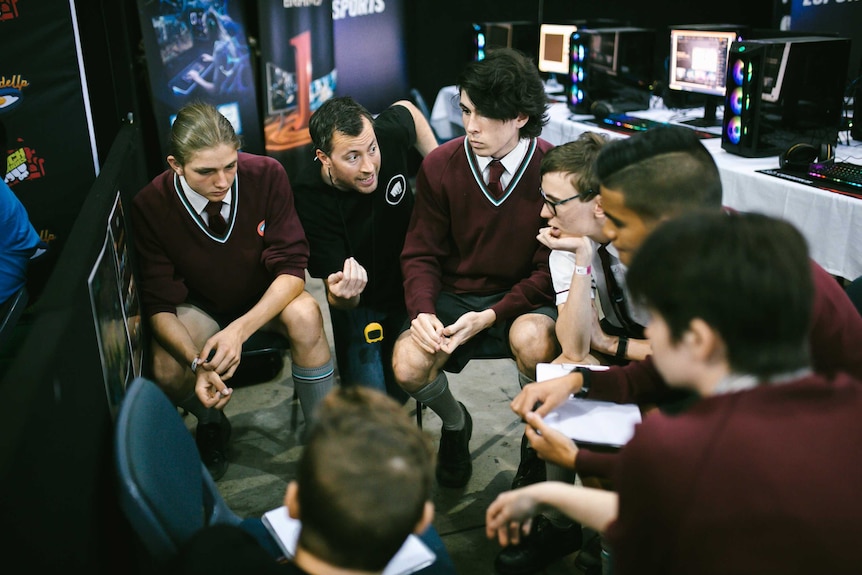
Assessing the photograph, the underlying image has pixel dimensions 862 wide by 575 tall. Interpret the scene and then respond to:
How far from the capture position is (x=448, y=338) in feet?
7.68

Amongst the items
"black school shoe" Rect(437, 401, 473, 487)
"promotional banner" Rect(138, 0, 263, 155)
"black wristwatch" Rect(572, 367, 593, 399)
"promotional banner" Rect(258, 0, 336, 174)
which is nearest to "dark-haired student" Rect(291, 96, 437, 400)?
"black school shoe" Rect(437, 401, 473, 487)

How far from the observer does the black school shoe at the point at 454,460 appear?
253cm

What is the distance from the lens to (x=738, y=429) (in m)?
0.96

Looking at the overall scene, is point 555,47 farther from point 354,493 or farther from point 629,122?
point 354,493

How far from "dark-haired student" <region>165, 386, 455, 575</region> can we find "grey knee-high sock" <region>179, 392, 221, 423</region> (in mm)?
1502

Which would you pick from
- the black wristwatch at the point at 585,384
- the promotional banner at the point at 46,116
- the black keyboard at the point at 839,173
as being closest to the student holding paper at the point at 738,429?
the black wristwatch at the point at 585,384

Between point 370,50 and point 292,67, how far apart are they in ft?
3.44

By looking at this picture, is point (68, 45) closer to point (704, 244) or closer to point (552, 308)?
point (552, 308)

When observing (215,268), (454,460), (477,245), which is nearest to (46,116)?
(215,268)

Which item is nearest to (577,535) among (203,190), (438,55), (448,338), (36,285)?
(448,338)

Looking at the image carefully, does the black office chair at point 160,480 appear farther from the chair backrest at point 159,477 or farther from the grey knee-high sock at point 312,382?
the grey knee-high sock at point 312,382

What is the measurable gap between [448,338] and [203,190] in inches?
36.2

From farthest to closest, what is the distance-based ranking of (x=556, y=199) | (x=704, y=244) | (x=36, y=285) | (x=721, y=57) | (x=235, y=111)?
(x=235, y=111), (x=721, y=57), (x=36, y=285), (x=556, y=199), (x=704, y=244)

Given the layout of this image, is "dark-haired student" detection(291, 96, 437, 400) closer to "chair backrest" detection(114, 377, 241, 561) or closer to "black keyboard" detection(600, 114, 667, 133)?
"chair backrest" detection(114, 377, 241, 561)
